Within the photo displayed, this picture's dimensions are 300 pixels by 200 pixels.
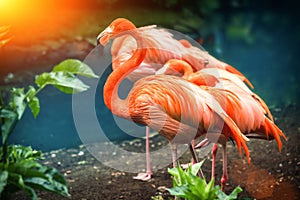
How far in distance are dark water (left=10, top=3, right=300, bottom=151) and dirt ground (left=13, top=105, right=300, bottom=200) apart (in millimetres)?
468

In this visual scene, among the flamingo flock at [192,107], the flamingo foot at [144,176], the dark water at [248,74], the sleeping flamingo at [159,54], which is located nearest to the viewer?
the flamingo flock at [192,107]

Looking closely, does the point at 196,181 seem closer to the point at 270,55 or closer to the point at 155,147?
the point at 155,147

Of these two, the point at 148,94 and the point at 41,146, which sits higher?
the point at 148,94

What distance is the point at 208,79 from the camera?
Answer: 3.07 meters

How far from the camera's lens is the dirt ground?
307 centimetres

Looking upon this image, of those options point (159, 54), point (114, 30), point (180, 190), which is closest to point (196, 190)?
point (180, 190)

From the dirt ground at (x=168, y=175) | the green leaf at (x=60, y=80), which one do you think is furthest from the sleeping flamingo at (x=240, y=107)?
the green leaf at (x=60, y=80)

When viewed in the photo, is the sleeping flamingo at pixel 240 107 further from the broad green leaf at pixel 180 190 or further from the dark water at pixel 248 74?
the dark water at pixel 248 74

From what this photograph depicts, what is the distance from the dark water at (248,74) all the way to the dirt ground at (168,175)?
0.47 metres

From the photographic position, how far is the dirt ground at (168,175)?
10.1 feet

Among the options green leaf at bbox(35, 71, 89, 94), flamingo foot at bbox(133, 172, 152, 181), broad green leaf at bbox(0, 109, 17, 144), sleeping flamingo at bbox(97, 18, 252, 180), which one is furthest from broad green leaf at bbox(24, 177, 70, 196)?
sleeping flamingo at bbox(97, 18, 252, 180)

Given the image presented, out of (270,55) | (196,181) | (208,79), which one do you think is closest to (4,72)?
(208,79)

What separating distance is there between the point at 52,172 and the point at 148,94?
3.14 feet

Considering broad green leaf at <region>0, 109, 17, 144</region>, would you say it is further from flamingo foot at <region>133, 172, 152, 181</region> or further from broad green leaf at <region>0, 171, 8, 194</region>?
flamingo foot at <region>133, 172, 152, 181</region>
